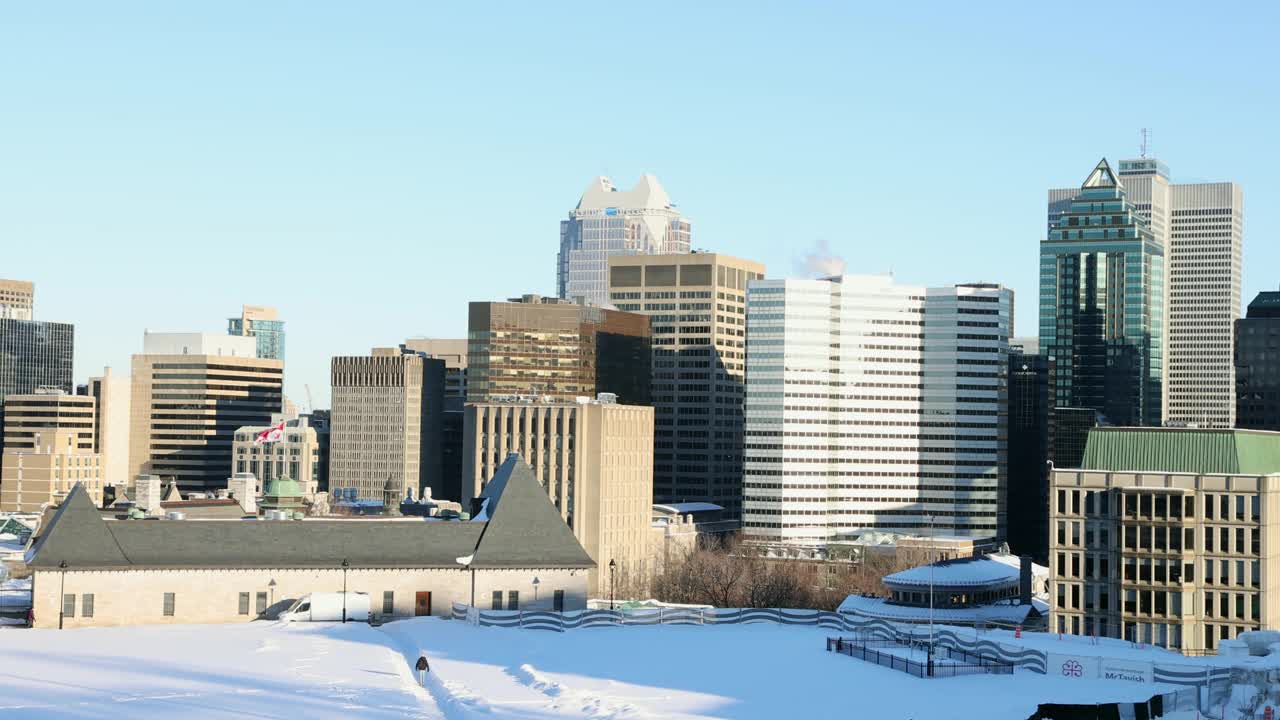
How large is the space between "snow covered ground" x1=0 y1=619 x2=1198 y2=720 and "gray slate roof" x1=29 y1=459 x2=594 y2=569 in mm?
8396

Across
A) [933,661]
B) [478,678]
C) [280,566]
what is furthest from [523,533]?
[933,661]

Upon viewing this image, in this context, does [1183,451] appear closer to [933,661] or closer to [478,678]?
[933,661]

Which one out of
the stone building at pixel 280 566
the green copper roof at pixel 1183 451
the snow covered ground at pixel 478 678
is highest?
the green copper roof at pixel 1183 451

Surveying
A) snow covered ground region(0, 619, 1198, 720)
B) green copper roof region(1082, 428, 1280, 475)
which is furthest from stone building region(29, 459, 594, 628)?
green copper roof region(1082, 428, 1280, 475)

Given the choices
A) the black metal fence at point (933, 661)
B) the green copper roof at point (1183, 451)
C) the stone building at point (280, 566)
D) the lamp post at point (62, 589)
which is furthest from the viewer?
the green copper roof at point (1183, 451)

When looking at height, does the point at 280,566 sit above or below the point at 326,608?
above

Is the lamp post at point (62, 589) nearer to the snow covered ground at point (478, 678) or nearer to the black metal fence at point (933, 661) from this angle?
the snow covered ground at point (478, 678)

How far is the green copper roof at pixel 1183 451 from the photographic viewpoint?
154375mm

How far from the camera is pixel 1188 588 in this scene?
503ft

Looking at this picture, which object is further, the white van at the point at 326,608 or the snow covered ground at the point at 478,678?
the white van at the point at 326,608

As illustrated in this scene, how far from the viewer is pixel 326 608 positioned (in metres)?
106

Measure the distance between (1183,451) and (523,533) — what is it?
66.7 meters

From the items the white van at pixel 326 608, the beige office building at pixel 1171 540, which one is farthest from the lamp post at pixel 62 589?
the beige office building at pixel 1171 540

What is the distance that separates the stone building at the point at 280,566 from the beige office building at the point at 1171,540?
5931cm
